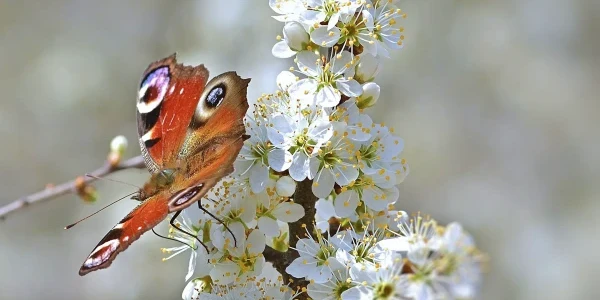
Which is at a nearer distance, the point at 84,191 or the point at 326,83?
the point at 326,83

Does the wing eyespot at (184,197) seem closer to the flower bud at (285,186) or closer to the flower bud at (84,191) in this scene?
the flower bud at (285,186)

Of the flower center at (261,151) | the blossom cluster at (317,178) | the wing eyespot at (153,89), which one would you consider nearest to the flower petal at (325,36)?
the blossom cluster at (317,178)

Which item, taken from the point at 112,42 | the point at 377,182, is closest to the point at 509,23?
the point at 112,42

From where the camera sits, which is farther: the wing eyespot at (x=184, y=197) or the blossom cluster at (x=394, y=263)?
the wing eyespot at (x=184, y=197)

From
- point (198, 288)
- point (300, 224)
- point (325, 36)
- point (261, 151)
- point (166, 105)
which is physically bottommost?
point (198, 288)

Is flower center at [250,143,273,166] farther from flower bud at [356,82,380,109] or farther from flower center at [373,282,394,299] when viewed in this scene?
flower center at [373,282,394,299]

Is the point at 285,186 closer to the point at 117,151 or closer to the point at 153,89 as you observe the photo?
the point at 153,89

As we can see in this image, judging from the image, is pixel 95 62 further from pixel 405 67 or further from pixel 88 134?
pixel 405 67

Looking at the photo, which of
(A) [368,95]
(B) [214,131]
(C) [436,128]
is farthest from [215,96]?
(C) [436,128]
